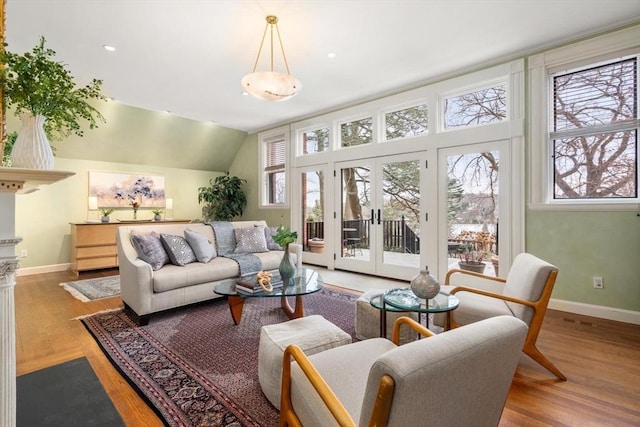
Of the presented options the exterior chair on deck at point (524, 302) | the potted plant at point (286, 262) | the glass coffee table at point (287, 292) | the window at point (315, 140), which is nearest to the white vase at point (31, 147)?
the glass coffee table at point (287, 292)

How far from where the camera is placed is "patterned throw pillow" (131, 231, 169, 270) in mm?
3193

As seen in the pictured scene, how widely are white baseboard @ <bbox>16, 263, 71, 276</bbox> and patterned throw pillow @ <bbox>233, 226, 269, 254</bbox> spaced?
3619 mm

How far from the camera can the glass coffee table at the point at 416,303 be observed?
1.97m

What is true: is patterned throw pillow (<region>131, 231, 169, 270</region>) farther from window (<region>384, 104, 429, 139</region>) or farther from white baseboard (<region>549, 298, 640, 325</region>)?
white baseboard (<region>549, 298, 640, 325</region>)

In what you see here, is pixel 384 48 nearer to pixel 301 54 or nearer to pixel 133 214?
pixel 301 54

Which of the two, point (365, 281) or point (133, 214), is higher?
point (133, 214)

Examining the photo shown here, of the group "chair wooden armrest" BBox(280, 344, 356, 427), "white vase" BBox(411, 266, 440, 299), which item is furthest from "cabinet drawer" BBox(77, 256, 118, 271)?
"white vase" BBox(411, 266, 440, 299)

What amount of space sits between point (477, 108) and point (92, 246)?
633cm

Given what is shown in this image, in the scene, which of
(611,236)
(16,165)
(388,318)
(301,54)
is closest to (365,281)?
(388,318)

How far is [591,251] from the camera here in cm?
320

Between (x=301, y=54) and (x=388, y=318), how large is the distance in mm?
3004

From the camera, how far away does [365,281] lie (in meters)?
4.68

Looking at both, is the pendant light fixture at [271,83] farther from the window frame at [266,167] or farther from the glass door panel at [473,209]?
the window frame at [266,167]

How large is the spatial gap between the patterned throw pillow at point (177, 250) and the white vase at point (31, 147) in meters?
2.17
